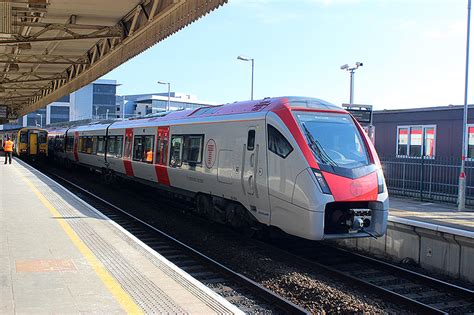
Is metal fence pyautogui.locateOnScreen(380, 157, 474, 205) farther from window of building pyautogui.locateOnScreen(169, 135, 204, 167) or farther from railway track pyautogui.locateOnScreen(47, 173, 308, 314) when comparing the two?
railway track pyautogui.locateOnScreen(47, 173, 308, 314)

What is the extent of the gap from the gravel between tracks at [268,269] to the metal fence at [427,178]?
28.6 feet

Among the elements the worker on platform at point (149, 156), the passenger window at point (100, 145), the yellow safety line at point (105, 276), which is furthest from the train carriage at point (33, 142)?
the yellow safety line at point (105, 276)

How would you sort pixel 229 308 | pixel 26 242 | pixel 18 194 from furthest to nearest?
pixel 18 194
pixel 26 242
pixel 229 308

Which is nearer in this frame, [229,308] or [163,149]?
[229,308]

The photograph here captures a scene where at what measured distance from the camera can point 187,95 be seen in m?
113

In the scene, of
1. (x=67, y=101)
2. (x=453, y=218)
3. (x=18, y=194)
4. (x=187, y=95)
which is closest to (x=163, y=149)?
(x=18, y=194)

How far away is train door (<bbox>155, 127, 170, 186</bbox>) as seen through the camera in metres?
14.6

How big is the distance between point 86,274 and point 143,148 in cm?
1068

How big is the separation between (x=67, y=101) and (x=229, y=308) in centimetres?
9782

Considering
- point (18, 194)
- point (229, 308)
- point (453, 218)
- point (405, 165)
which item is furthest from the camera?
point (405, 165)

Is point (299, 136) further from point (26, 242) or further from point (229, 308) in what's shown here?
point (26, 242)

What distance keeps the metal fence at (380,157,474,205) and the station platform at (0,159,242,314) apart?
11.9 m

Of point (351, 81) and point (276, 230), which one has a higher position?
point (351, 81)

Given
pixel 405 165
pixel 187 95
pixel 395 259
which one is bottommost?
pixel 395 259
